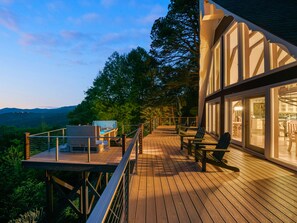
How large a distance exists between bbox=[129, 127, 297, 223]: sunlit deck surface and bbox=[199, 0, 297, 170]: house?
45.0 inches

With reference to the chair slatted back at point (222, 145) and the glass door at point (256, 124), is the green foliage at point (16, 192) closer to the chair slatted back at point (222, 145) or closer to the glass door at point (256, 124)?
the chair slatted back at point (222, 145)

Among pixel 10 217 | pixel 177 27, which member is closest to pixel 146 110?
pixel 177 27

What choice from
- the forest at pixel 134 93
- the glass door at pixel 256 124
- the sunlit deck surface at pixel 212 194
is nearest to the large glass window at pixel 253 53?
the glass door at pixel 256 124

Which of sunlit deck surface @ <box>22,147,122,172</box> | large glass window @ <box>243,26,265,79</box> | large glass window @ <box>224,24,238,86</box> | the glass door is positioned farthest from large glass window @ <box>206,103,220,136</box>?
sunlit deck surface @ <box>22,147,122,172</box>

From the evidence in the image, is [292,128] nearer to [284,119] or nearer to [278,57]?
[284,119]

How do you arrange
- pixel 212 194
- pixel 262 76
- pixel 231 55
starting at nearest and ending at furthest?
pixel 212 194 < pixel 262 76 < pixel 231 55

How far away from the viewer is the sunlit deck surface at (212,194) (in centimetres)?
255

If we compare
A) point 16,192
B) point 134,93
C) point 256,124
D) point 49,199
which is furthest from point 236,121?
point 134,93

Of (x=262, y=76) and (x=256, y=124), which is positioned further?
(x=256, y=124)

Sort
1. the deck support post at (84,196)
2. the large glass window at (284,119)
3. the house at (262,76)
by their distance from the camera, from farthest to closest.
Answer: the deck support post at (84,196) < the large glass window at (284,119) < the house at (262,76)

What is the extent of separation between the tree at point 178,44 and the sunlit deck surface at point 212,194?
14.7 metres

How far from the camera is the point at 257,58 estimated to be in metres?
6.32

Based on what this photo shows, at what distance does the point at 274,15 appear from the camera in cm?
432

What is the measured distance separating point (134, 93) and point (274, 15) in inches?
843
